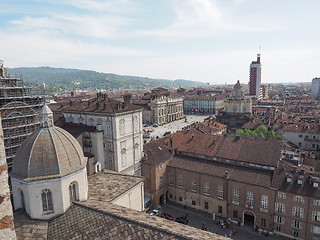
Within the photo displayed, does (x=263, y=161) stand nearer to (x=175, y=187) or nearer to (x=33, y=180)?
(x=175, y=187)

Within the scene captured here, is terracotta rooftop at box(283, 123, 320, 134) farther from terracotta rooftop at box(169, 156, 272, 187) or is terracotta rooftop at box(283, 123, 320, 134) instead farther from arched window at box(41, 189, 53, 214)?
arched window at box(41, 189, 53, 214)

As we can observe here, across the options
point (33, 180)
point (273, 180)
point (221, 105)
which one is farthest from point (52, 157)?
point (221, 105)

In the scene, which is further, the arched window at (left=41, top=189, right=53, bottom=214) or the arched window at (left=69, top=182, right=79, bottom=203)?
the arched window at (left=69, top=182, right=79, bottom=203)

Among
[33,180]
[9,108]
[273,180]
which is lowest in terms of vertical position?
[273,180]

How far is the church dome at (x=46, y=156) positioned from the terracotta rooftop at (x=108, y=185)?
17.4 feet

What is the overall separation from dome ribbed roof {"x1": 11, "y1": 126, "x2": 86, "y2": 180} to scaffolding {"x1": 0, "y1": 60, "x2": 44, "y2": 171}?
16910 millimetres

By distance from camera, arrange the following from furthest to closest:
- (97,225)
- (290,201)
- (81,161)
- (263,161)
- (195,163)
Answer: (195,163), (263,161), (290,201), (81,161), (97,225)

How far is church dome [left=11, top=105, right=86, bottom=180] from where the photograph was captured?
72.6 ft

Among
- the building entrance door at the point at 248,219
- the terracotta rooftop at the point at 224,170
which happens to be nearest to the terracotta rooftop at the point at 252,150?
the terracotta rooftop at the point at 224,170

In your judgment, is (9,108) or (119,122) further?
(119,122)

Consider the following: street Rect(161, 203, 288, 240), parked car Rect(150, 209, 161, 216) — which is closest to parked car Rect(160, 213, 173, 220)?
parked car Rect(150, 209, 161, 216)

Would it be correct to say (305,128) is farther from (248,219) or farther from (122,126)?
(122,126)

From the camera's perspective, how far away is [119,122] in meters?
44.8

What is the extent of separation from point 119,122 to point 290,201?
31.5 m
